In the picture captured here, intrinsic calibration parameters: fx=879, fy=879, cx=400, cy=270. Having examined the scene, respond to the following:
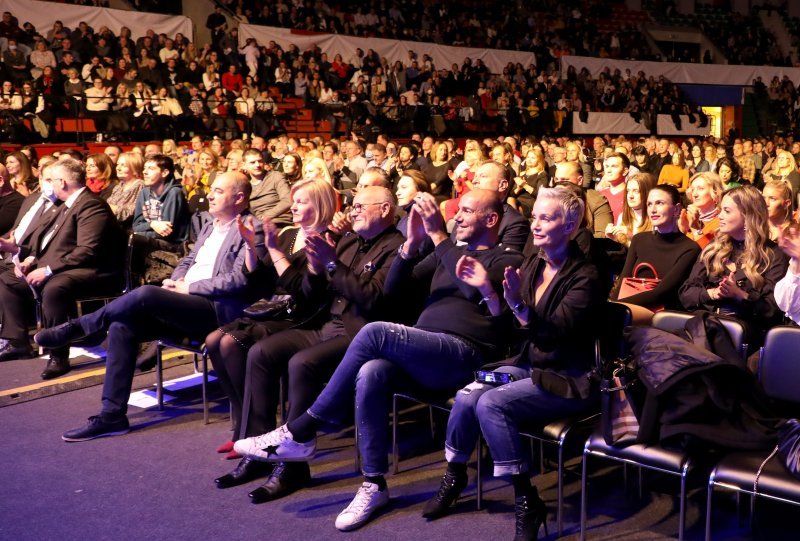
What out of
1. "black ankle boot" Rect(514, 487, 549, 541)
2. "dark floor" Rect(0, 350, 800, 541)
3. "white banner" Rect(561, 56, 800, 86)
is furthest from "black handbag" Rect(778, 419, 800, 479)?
"white banner" Rect(561, 56, 800, 86)

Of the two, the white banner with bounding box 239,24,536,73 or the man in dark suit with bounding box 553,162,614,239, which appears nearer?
the man in dark suit with bounding box 553,162,614,239

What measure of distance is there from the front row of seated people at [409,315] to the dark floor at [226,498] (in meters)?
0.12

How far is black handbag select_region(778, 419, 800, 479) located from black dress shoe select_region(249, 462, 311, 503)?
2.00m

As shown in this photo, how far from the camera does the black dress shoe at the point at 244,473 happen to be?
3.91 meters

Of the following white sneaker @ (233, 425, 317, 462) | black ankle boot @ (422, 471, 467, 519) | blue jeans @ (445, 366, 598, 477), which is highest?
blue jeans @ (445, 366, 598, 477)

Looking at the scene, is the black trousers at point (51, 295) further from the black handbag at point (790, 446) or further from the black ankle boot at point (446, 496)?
the black handbag at point (790, 446)

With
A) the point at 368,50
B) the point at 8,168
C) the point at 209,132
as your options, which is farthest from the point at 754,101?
the point at 8,168

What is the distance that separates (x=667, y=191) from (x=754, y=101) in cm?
2185

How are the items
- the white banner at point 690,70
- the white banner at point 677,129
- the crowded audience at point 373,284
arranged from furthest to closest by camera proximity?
the white banner at point 690,70 → the white banner at point 677,129 → the crowded audience at point 373,284

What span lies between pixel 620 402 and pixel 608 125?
1850 centimetres

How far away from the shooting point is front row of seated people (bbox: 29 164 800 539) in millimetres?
3346

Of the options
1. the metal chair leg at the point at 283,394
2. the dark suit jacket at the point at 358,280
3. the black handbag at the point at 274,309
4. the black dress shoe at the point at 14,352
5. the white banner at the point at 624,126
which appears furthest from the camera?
the white banner at the point at 624,126

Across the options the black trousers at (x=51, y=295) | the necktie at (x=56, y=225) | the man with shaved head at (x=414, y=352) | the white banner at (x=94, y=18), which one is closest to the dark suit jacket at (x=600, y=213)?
the man with shaved head at (x=414, y=352)

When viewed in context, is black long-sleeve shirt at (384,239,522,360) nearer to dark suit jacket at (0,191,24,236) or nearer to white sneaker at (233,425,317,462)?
white sneaker at (233,425,317,462)
